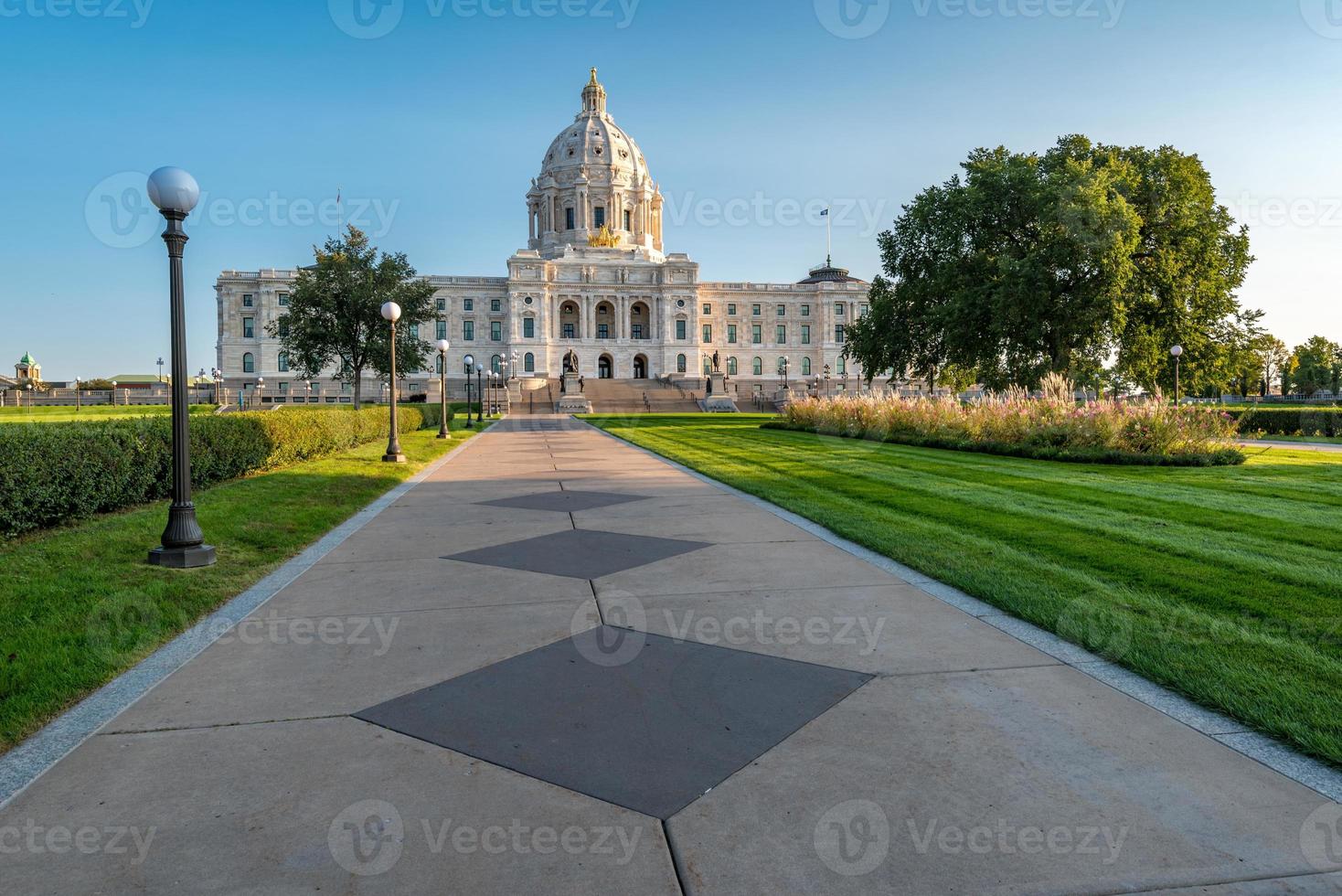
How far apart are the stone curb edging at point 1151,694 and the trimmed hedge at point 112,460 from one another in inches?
321

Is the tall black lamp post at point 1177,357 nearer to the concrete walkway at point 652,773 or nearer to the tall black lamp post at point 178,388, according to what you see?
the concrete walkway at point 652,773

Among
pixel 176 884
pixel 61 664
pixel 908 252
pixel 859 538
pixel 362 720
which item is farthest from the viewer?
pixel 908 252

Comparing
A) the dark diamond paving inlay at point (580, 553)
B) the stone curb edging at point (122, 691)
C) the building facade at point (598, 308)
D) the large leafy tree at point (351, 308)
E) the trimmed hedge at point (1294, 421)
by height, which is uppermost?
the building facade at point (598, 308)

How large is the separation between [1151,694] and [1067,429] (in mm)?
14199

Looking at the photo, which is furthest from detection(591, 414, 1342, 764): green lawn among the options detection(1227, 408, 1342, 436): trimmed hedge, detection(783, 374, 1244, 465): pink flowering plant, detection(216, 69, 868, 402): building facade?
detection(216, 69, 868, 402): building facade

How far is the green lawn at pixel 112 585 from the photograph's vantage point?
4039 mm

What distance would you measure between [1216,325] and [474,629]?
1386 inches

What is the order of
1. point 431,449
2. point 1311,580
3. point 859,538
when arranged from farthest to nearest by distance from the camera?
point 431,449 → point 859,538 → point 1311,580

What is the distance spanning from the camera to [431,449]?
67.4 ft

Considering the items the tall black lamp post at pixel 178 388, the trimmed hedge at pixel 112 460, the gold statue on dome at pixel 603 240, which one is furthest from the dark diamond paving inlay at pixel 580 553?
the gold statue on dome at pixel 603 240

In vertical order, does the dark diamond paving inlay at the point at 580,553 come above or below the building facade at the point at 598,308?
below

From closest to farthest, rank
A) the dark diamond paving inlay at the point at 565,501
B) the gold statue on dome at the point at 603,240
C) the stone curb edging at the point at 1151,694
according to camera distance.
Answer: the stone curb edging at the point at 1151,694
the dark diamond paving inlay at the point at 565,501
the gold statue on dome at the point at 603,240

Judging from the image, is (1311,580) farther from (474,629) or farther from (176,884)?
(176,884)

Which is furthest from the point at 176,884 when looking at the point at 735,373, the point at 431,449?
the point at 735,373
